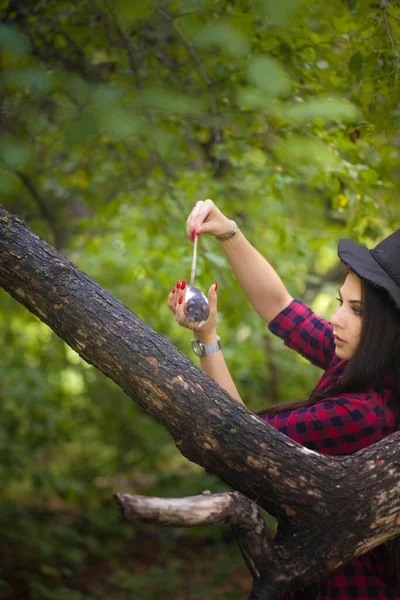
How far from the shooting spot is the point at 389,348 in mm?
1853

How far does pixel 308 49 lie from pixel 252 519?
2.11 m

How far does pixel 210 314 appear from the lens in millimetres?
1954

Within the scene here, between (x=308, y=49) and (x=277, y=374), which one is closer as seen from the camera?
(x=308, y=49)

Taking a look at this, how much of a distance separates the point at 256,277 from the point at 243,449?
927mm

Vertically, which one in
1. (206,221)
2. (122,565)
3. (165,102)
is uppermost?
(165,102)

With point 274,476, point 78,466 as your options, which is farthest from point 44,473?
point 274,476

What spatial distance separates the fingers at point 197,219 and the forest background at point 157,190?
352 millimetres

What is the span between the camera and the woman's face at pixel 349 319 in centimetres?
191

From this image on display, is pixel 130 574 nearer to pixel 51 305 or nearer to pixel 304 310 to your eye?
pixel 304 310

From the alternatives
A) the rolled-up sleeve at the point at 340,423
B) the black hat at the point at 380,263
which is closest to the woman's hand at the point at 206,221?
the black hat at the point at 380,263

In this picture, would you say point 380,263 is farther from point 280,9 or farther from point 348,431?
point 280,9

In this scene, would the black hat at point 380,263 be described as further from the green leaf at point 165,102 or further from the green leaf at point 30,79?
the green leaf at point 30,79

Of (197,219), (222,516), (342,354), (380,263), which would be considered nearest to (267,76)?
(197,219)

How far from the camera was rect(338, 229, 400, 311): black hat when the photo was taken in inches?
71.5
